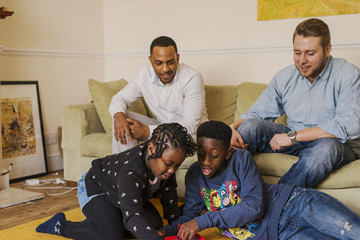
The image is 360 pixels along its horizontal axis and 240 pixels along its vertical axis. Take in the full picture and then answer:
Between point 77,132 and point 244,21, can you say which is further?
point 244,21

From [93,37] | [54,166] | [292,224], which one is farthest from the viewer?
[93,37]

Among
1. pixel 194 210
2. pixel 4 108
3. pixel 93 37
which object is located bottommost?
pixel 194 210

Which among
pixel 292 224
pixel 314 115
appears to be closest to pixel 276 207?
pixel 292 224

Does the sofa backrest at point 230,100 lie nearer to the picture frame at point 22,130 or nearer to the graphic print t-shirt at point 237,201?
the graphic print t-shirt at point 237,201

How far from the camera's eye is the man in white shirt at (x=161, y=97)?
272 cm

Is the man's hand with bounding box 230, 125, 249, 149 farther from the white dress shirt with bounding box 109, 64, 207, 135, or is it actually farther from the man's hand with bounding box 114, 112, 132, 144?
the man's hand with bounding box 114, 112, 132, 144

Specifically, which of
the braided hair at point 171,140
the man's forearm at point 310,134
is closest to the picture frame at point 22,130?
the braided hair at point 171,140

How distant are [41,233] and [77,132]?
1.05 m

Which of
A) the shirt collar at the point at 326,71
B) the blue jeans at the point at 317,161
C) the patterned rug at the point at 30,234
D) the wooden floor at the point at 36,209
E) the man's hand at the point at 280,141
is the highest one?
the shirt collar at the point at 326,71

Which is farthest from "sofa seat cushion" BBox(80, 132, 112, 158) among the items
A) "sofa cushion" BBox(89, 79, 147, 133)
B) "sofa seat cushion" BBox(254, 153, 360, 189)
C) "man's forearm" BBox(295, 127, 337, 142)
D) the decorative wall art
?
the decorative wall art

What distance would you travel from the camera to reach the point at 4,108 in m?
3.48

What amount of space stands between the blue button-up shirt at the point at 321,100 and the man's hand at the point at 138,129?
0.60 m

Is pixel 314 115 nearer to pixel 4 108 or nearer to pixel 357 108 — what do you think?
pixel 357 108

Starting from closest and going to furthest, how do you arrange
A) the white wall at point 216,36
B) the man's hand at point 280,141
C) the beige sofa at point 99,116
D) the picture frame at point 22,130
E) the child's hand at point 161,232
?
the child's hand at point 161,232
the man's hand at point 280,141
the beige sofa at point 99,116
the white wall at point 216,36
the picture frame at point 22,130
